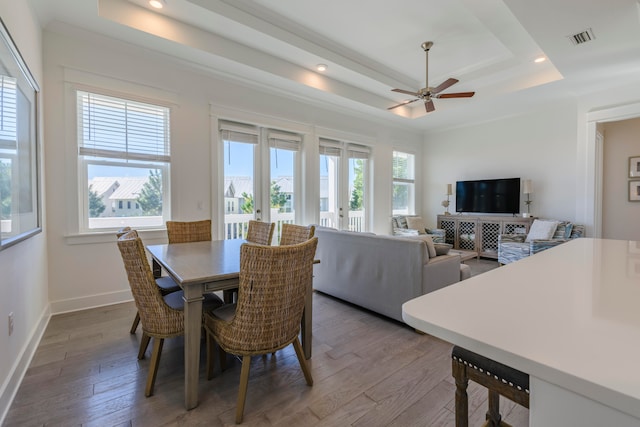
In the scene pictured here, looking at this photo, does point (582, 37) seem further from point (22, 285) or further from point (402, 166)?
point (22, 285)

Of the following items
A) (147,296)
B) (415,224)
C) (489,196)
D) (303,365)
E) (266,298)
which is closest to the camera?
(266,298)

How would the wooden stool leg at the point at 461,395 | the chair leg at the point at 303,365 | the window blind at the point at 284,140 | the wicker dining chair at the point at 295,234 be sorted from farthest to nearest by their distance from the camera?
the window blind at the point at 284,140
the wicker dining chair at the point at 295,234
the chair leg at the point at 303,365
the wooden stool leg at the point at 461,395

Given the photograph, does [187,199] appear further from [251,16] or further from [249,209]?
[251,16]

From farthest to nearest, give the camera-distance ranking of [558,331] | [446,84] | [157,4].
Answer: [446,84] → [157,4] → [558,331]

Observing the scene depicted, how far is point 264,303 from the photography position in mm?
Answer: 1521

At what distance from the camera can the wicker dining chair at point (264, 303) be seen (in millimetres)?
1460

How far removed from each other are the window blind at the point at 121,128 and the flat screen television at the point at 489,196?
5558 mm

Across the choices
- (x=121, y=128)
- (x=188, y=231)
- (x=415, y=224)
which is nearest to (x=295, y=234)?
(x=188, y=231)

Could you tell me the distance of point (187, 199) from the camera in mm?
3652

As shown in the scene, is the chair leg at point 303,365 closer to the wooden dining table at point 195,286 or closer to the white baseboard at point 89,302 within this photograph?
the wooden dining table at point 195,286

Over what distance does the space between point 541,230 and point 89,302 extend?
A: 20.6 feet

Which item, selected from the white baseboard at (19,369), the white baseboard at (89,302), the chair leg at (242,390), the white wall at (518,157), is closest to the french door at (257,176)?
the white baseboard at (89,302)

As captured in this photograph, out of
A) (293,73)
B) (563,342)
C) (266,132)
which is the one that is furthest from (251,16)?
(563,342)

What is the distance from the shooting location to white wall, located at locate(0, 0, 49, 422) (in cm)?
169
